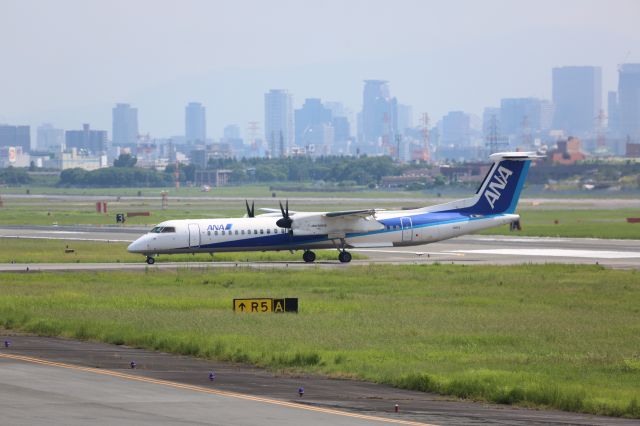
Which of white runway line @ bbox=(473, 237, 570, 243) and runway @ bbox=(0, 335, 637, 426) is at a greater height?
runway @ bbox=(0, 335, 637, 426)

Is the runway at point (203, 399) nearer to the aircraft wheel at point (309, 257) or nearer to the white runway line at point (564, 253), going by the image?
the aircraft wheel at point (309, 257)

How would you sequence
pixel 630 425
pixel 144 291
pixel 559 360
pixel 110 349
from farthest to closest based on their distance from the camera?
pixel 144 291
pixel 110 349
pixel 559 360
pixel 630 425

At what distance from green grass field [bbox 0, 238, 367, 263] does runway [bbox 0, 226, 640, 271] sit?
1457 millimetres

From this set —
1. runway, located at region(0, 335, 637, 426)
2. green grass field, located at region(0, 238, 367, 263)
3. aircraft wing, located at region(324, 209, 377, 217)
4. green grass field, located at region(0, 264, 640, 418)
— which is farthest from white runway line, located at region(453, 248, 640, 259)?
runway, located at region(0, 335, 637, 426)

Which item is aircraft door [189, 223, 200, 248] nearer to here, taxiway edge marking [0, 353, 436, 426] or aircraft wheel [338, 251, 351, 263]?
aircraft wheel [338, 251, 351, 263]

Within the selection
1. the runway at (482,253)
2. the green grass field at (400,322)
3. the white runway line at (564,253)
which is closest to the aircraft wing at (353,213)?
the runway at (482,253)

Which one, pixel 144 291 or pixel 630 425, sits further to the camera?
pixel 144 291

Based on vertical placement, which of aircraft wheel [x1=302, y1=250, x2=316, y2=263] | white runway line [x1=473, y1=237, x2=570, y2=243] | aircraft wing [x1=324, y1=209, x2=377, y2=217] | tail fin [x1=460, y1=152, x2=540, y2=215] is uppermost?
tail fin [x1=460, y1=152, x2=540, y2=215]

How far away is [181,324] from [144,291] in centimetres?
1107

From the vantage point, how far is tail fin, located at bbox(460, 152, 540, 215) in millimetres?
66688

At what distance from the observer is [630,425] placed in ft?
76.0

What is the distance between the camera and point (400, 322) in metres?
39.3

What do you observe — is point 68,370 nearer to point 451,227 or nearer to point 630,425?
point 630,425

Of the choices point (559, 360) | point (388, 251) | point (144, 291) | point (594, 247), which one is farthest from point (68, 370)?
point (594, 247)
